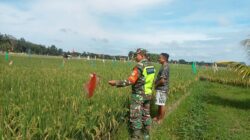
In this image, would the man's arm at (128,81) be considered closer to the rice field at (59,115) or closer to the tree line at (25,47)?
the rice field at (59,115)

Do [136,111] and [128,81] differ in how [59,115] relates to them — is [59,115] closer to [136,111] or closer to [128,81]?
[128,81]

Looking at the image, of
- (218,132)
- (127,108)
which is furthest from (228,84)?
(127,108)

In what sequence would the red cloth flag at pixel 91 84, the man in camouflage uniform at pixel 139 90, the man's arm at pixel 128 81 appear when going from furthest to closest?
the man in camouflage uniform at pixel 139 90 < the man's arm at pixel 128 81 < the red cloth flag at pixel 91 84

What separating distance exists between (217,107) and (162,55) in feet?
18.1

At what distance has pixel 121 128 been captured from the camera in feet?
28.2

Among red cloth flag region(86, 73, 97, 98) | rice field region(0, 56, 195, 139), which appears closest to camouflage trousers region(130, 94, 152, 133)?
rice field region(0, 56, 195, 139)

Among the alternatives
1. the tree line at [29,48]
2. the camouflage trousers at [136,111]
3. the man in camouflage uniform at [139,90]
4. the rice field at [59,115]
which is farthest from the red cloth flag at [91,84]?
the tree line at [29,48]

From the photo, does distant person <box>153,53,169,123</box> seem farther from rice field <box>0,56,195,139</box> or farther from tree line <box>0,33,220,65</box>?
tree line <box>0,33,220,65</box>

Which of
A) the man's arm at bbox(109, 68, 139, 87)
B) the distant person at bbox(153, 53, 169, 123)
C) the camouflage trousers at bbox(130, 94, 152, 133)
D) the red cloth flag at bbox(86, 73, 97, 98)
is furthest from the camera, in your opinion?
the distant person at bbox(153, 53, 169, 123)

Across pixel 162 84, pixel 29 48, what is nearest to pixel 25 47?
pixel 29 48

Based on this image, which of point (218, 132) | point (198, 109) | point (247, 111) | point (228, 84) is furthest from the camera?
point (228, 84)

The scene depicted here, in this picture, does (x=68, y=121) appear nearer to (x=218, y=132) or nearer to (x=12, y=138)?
(x=12, y=138)

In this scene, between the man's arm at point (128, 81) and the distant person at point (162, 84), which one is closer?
the man's arm at point (128, 81)

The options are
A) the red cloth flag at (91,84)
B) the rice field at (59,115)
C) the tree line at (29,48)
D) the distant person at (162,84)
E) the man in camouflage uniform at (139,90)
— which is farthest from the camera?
the tree line at (29,48)
